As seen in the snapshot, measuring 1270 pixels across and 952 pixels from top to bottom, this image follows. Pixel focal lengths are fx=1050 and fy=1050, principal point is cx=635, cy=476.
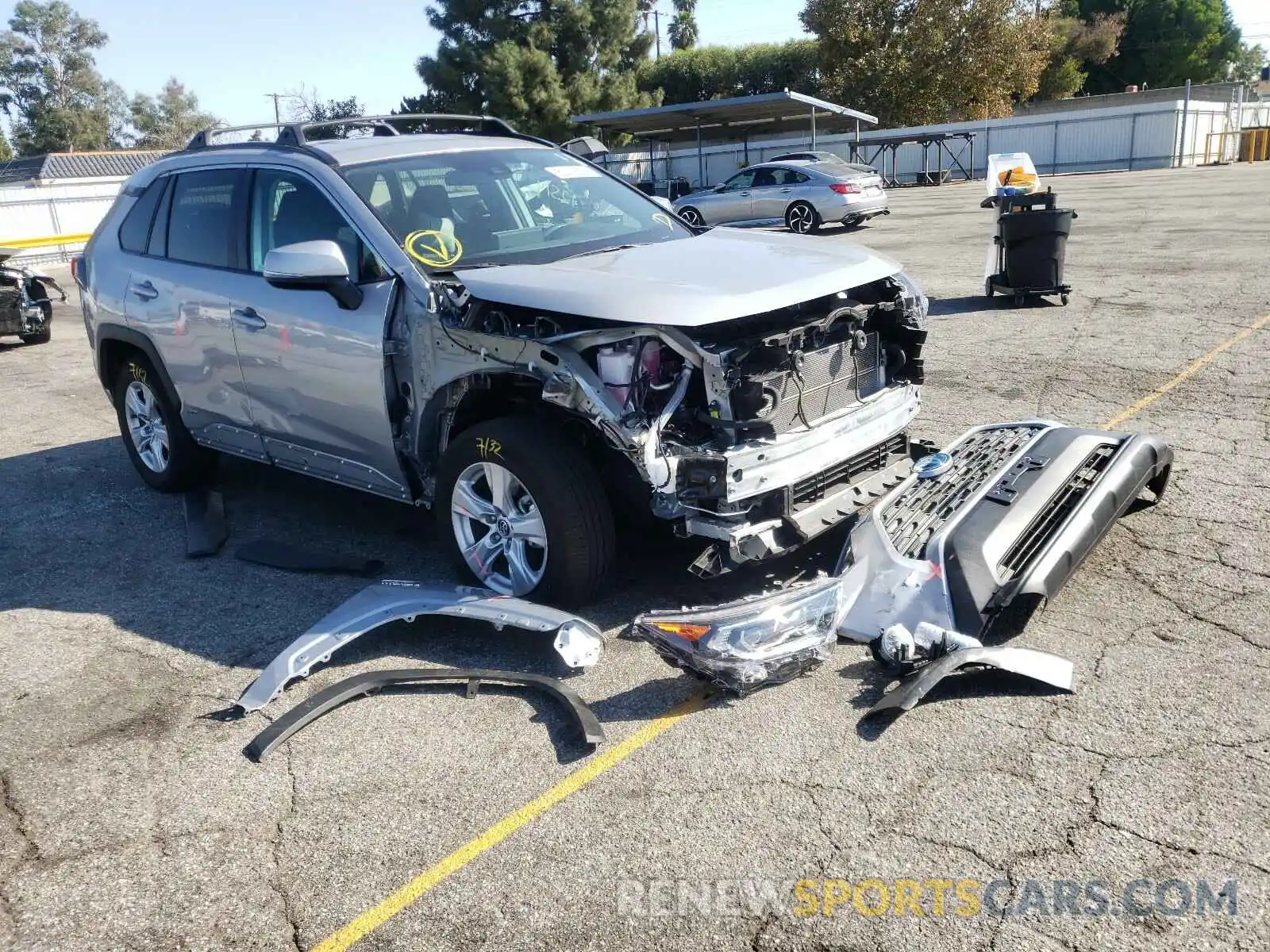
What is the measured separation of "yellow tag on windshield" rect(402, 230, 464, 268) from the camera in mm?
4707

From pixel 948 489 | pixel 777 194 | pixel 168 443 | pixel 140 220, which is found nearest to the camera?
pixel 948 489

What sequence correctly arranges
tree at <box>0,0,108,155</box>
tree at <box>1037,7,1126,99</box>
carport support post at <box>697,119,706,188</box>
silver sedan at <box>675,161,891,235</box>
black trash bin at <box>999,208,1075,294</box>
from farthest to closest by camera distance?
tree at <box>0,0,108,155</box>, tree at <box>1037,7,1126,99</box>, carport support post at <box>697,119,706,188</box>, silver sedan at <box>675,161,891,235</box>, black trash bin at <box>999,208,1075,294</box>

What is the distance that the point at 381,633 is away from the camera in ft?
14.8

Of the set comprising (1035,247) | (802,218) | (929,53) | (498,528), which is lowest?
(802,218)

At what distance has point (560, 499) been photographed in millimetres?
4152

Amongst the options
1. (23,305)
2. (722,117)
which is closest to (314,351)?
(23,305)

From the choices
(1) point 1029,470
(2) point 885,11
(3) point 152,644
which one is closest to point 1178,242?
(1) point 1029,470

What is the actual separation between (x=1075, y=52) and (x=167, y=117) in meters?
81.6

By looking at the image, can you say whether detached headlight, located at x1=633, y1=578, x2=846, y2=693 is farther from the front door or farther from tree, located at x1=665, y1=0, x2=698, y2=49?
tree, located at x1=665, y1=0, x2=698, y2=49

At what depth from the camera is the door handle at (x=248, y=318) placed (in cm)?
525

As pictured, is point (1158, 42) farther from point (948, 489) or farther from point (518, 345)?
point (518, 345)

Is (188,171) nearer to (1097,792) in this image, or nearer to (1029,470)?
(1029,470)

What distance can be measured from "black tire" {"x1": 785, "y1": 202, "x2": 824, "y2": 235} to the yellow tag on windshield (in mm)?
18549

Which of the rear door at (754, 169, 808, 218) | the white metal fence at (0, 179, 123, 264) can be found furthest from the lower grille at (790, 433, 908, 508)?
the white metal fence at (0, 179, 123, 264)
